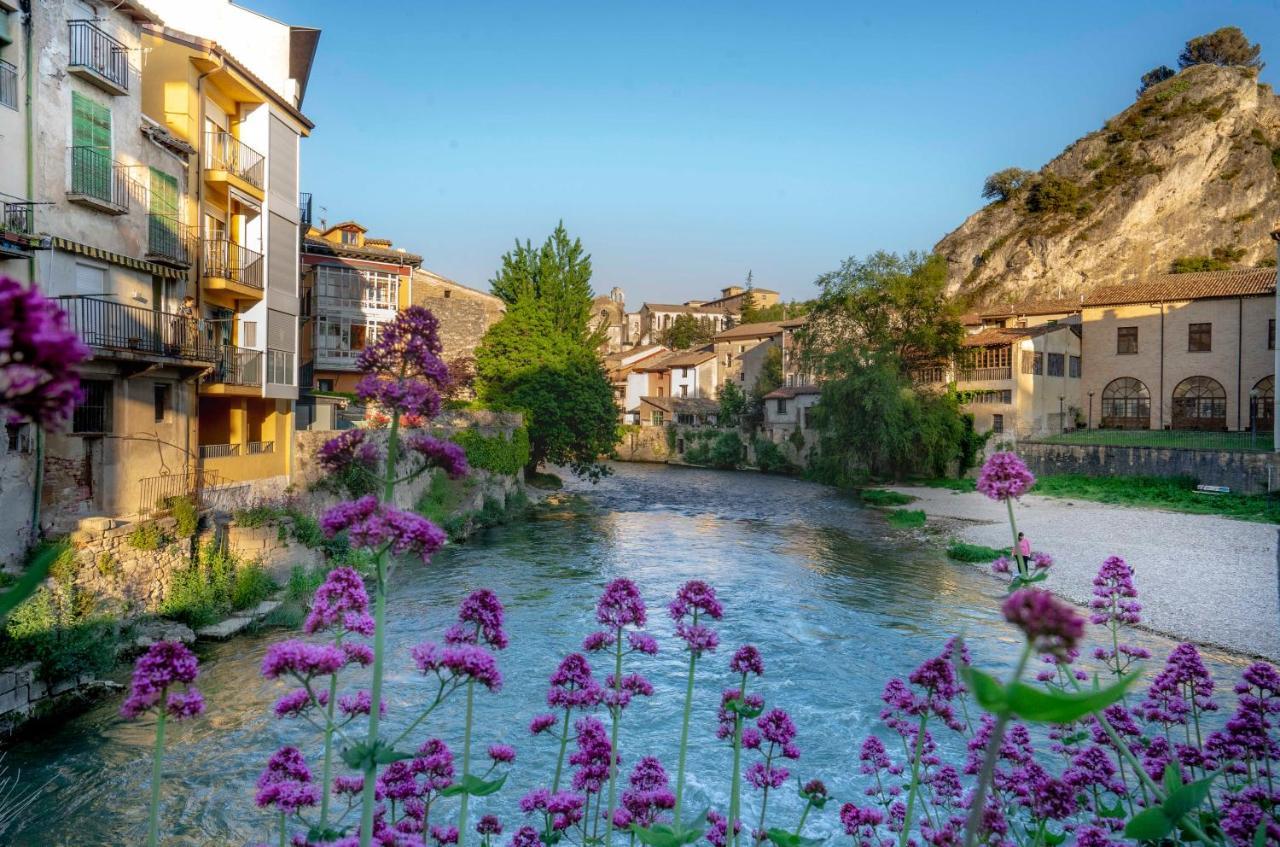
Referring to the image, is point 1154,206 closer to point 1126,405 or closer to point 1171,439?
point 1126,405

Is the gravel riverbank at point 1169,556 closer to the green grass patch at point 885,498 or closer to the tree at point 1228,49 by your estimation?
the green grass patch at point 885,498

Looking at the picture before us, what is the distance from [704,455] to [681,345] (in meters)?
36.6

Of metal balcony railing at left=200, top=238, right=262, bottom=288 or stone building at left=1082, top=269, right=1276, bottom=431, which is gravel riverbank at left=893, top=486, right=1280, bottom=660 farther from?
metal balcony railing at left=200, top=238, right=262, bottom=288

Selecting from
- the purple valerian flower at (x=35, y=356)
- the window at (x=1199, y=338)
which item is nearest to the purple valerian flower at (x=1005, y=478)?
the purple valerian flower at (x=35, y=356)

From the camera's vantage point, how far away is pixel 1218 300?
41750 millimetres

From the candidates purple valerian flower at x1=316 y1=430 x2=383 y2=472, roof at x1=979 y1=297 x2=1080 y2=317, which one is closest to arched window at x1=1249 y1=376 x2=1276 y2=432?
roof at x1=979 y1=297 x2=1080 y2=317

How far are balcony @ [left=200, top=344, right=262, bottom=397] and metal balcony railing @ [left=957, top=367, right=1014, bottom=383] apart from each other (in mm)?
36734

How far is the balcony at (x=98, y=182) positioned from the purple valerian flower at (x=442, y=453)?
14.6 metres

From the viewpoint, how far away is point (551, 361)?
3631 centimetres

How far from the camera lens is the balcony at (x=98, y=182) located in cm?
1380

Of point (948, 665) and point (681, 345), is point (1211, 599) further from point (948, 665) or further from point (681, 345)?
point (681, 345)

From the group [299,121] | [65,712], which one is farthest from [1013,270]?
[65,712]

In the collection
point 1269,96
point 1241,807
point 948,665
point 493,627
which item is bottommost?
point 1241,807

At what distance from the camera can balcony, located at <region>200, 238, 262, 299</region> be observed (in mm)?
17719
